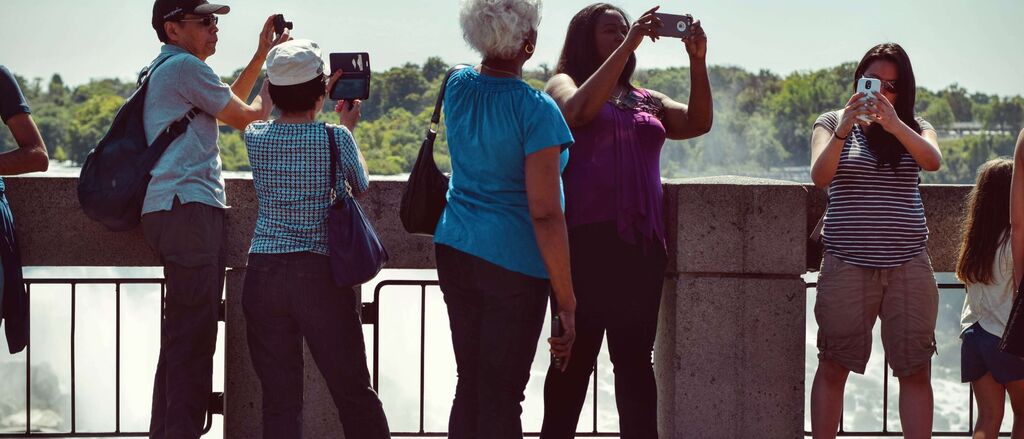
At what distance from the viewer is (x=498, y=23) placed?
322cm

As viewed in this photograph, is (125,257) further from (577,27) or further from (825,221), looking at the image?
(825,221)

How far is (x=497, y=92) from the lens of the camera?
3.25 metres

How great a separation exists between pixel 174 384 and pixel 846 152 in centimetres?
263

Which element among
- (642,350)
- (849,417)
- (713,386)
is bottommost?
(849,417)

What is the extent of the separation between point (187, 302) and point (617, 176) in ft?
5.20

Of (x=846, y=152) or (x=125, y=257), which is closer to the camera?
(x=846, y=152)

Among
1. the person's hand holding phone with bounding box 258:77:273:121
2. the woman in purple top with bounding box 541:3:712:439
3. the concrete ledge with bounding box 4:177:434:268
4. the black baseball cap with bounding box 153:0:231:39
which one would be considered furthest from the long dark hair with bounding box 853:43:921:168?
the black baseball cap with bounding box 153:0:231:39

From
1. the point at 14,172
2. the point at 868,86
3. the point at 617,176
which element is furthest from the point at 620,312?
the point at 14,172

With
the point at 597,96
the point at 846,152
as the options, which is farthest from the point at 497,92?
the point at 846,152

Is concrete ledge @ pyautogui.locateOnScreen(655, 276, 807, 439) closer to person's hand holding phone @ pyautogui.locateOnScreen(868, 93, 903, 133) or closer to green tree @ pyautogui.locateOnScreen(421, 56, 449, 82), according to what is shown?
person's hand holding phone @ pyautogui.locateOnScreen(868, 93, 903, 133)

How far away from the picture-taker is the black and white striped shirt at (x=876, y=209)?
171 inches

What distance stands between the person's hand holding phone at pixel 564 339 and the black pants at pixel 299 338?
28.9 inches

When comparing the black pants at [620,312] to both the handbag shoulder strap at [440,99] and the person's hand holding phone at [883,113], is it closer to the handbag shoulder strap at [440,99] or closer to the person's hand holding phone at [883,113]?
the handbag shoulder strap at [440,99]

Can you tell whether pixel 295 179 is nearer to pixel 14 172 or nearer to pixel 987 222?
pixel 14 172
